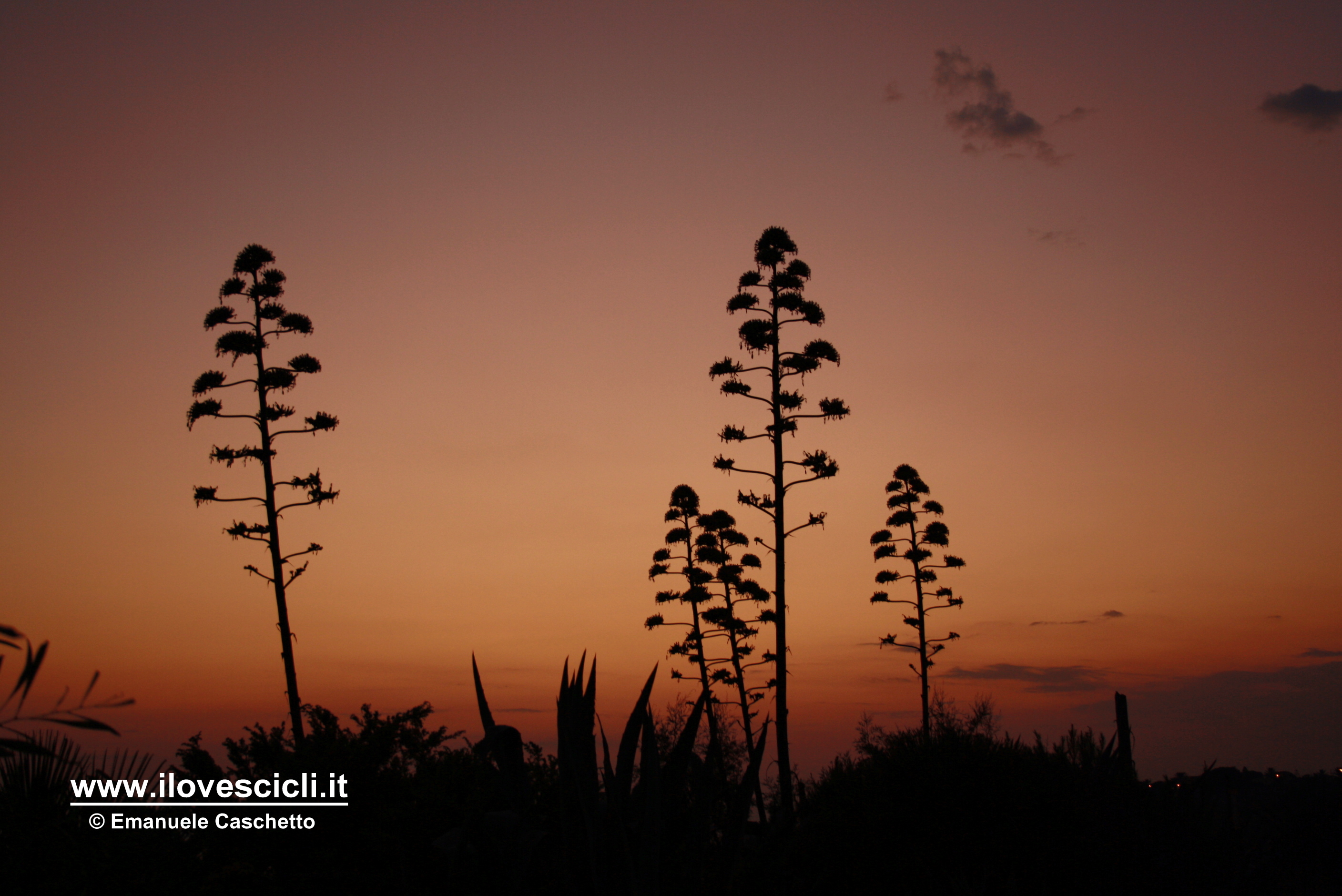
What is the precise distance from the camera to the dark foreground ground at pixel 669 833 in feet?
20.3

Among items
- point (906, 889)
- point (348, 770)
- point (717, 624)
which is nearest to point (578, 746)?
point (348, 770)

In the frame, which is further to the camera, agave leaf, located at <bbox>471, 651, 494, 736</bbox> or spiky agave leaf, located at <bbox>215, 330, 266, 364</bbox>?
spiky agave leaf, located at <bbox>215, 330, 266, 364</bbox>

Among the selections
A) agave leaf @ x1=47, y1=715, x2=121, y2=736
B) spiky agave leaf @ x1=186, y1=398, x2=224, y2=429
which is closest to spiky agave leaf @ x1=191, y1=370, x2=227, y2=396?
spiky agave leaf @ x1=186, y1=398, x2=224, y2=429

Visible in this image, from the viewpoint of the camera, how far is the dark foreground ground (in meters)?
6.18

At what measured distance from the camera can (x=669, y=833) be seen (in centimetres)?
663

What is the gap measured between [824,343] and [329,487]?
38.4 ft

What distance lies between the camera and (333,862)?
8.28 metres

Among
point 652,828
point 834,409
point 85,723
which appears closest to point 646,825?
point 652,828

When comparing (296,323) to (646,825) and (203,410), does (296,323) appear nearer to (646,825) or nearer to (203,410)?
(203,410)

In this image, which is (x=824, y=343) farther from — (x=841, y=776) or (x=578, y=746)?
(x=578, y=746)

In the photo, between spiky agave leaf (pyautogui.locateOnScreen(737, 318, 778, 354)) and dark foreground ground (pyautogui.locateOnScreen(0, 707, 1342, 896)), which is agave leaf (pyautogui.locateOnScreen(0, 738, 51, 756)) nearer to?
dark foreground ground (pyautogui.locateOnScreen(0, 707, 1342, 896))

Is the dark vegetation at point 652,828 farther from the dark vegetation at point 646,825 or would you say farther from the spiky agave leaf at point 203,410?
the spiky agave leaf at point 203,410

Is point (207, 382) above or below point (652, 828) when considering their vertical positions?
above

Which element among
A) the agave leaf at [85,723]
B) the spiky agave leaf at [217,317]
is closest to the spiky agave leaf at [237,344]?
the spiky agave leaf at [217,317]
